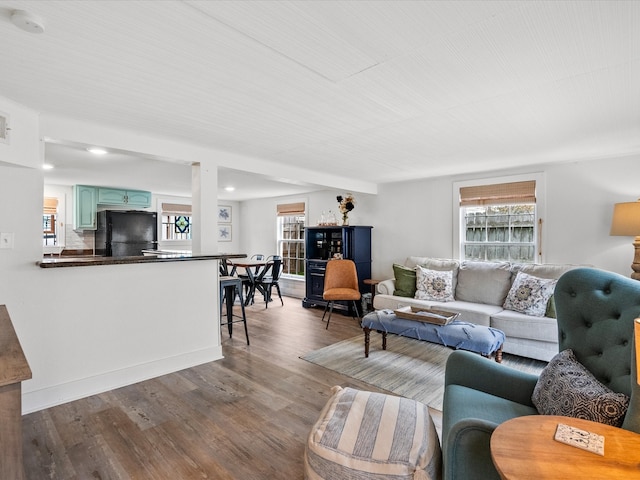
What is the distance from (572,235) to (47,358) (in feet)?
17.6

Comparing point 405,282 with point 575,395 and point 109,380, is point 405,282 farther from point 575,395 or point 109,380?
point 109,380

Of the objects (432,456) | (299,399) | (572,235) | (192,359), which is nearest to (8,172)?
(192,359)

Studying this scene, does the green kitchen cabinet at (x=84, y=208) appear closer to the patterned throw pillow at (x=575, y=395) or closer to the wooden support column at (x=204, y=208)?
the wooden support column at (x=204, y=208)

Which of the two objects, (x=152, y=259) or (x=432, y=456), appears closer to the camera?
(x=432, y=456)

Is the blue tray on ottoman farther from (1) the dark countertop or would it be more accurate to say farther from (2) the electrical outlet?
(2) the electrical outlet

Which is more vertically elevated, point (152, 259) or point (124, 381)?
point (152, 259)

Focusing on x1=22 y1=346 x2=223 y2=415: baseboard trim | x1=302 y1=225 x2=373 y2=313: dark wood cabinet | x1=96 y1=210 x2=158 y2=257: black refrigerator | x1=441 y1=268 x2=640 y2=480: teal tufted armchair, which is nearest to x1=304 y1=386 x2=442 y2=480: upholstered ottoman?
x1=441 y1=268 x2=640 y2=480: teal tufted armchair

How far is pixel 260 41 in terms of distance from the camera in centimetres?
159

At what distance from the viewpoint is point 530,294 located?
146 inches

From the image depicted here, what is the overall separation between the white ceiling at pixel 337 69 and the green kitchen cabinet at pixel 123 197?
4.21 metres

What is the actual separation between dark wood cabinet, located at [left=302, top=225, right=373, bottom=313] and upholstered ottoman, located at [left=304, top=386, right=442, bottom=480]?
3777 mm

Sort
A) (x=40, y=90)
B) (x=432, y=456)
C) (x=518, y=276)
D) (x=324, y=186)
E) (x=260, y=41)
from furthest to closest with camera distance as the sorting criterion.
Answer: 1. (x=324, y=186)
2. (x=518, y=276)
3. (x=40, y=90)
4. (x=260, y=41)
5. (x=432, y=456)

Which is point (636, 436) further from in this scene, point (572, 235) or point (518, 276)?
point (572, 235)

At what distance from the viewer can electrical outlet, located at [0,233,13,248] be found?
2.42 meters
